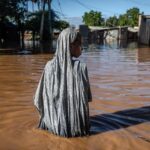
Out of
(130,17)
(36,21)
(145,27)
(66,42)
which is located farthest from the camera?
(130,17)

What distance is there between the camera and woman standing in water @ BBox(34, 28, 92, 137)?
546cm

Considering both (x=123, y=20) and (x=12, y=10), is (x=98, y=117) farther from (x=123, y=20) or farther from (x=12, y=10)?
(x=123, y=20)

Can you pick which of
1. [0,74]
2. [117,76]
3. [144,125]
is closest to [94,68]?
[117,76]

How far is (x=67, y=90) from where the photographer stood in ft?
18.1

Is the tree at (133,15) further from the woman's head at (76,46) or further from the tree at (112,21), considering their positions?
the woman's head at (76,46)

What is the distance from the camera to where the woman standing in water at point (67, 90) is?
215 inches

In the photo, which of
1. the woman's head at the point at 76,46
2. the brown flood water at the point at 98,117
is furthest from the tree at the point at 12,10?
the woman's head at the point at 76,46

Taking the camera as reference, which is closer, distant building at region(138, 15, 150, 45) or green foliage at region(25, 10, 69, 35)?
distant building at region(138, 15, 150, 45)

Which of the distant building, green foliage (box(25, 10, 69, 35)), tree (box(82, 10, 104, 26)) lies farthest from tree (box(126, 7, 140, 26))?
the distant building

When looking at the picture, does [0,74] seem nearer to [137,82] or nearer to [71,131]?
[137,82]

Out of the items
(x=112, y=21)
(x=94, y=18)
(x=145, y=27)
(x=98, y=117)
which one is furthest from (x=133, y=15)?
(x=98, y=117)

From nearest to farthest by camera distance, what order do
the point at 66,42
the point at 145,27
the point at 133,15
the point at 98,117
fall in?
1. the point at 66,42
2. the point at 98,117
3. the point at 145,27
4. the point at 133,15

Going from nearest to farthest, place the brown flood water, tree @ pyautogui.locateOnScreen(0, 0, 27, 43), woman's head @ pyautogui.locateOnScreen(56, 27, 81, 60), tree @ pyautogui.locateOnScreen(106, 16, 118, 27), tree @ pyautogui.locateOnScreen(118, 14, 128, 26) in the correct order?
the brown flood water < woman's head @ pyautogui.locateOnScreen(56, 27, 81, 60) < tree @ pyautogui.locateOnScreen(0, 0, 27, 43) < tree @ pyautogui.locateOnScreen(118, 14, 128, 26) < tree @ pyautogui.locateOnScreen(106, 16, 118, 27)

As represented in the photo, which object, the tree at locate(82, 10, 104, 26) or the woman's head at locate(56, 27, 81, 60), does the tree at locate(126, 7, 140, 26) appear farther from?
the woman's head at locate(56, 27, 81, 60)
